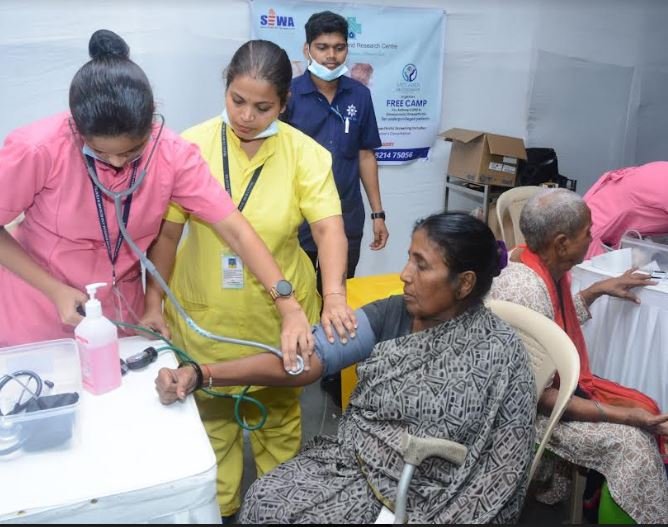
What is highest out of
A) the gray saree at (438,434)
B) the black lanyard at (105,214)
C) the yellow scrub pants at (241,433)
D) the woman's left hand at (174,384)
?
the black lanyard at (105,214)

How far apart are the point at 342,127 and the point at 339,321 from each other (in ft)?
4.93

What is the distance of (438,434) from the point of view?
1.25 m

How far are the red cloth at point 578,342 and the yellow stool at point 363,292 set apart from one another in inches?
22.8

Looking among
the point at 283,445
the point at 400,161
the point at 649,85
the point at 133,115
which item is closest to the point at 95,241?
the point at 133,115

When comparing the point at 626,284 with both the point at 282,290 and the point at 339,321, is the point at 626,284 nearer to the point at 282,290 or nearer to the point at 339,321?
the point at 339,321

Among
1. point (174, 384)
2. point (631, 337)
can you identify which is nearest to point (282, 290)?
point (174, 384)

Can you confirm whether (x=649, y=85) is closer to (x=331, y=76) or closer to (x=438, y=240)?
(x=331, y=76)

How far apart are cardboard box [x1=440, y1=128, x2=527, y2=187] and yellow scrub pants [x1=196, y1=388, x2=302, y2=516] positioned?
231 cm

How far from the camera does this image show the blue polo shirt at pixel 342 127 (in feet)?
8.68

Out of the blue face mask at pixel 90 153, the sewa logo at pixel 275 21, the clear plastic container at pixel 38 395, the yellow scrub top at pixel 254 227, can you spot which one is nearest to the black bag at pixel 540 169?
the sewa logo at pixel 275 21

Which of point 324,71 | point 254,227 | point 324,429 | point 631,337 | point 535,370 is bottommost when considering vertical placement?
point 324,429

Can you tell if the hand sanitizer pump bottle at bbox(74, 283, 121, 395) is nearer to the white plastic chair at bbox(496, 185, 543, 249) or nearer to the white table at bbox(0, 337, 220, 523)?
the white table at bbox(0, 337, 220, 523)

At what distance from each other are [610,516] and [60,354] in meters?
1.49

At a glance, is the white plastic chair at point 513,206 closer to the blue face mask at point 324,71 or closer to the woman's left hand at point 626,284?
the woman's left hand at point 626,284
